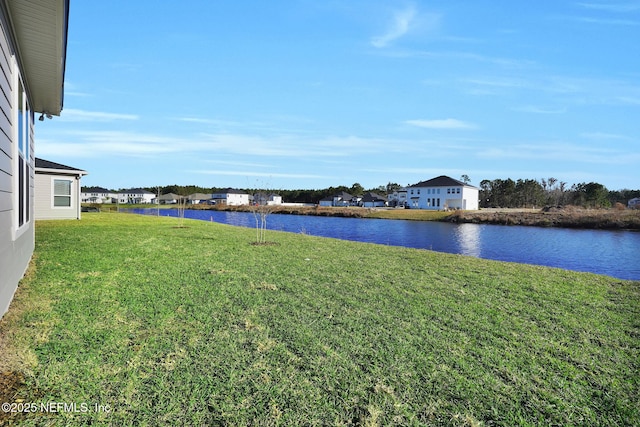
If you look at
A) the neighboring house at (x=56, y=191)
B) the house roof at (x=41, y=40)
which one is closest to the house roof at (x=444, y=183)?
the neighboring house at (x=56, y=191)

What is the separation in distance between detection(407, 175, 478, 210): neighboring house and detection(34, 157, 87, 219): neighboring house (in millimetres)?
46851

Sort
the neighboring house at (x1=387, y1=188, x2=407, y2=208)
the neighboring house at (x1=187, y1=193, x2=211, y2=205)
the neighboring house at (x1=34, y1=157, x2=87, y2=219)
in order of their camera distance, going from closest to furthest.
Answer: the neighboring house at (x1=34, y1=157, x2=87, y2=219) < the neighboring house at (x1=387, y1=188, x2=407, y2=208) < the neighboring house at (x1=187, y1=193, x2=211, y2=205)

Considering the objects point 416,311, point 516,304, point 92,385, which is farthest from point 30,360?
point 516,304

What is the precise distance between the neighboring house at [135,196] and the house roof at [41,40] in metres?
98.9

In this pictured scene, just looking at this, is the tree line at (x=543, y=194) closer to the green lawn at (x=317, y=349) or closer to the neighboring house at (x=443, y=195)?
the neighboring house at (x=443, y=195)

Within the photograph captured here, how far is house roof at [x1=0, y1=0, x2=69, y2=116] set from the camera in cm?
404

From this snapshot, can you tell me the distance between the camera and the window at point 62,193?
17.3m

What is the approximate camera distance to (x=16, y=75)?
5012 mm

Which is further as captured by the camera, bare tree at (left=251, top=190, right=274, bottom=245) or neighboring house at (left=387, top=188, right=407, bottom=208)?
neighboring house at (left=387, top=188, right=407, bottom=208)

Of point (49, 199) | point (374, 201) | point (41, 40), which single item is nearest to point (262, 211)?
point (41, 40)

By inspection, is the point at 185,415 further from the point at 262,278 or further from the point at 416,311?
the point at 262,278

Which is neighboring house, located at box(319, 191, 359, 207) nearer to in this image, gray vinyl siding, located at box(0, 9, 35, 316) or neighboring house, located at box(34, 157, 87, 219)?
neighboring house, located at box(34, 157, 87, 219)

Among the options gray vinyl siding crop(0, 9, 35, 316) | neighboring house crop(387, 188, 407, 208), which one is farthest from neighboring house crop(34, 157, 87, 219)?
neighboring house crop(387, 188, 407, 208)

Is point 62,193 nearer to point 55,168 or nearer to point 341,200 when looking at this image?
point 55,168
